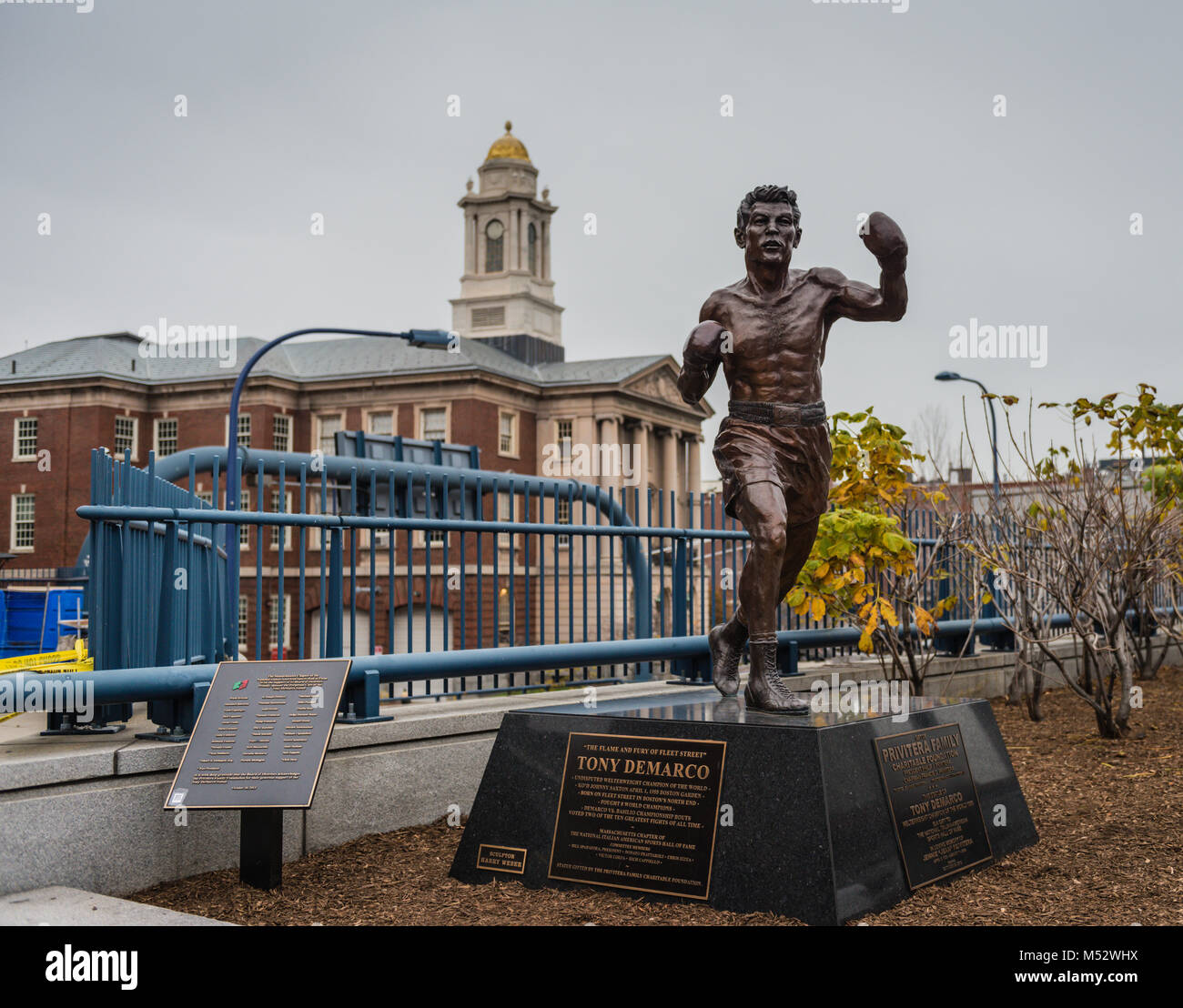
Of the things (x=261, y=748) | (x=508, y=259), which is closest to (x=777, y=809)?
(x=261, y=748)

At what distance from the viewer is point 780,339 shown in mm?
6133

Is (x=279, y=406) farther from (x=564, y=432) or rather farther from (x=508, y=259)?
(x=508, y=259)

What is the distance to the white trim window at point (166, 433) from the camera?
53.1 metres

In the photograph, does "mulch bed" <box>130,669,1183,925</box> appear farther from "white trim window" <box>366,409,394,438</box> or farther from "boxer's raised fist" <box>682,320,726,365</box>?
"white trim window" <box>366,409,394,438</box>

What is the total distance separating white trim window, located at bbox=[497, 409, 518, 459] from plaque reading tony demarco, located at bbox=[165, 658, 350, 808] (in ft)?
160

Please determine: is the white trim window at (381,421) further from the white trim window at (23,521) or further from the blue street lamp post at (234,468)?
the blue street lamp post at (234,468)

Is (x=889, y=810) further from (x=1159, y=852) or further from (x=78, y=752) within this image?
(x=78, y=752)

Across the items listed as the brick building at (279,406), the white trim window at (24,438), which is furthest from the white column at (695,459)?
the white trim window at (24,438)

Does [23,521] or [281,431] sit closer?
[23,521]

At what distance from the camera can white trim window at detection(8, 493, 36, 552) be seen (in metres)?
52.1

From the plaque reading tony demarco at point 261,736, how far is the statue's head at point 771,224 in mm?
2865

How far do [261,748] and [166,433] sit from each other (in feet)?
170
